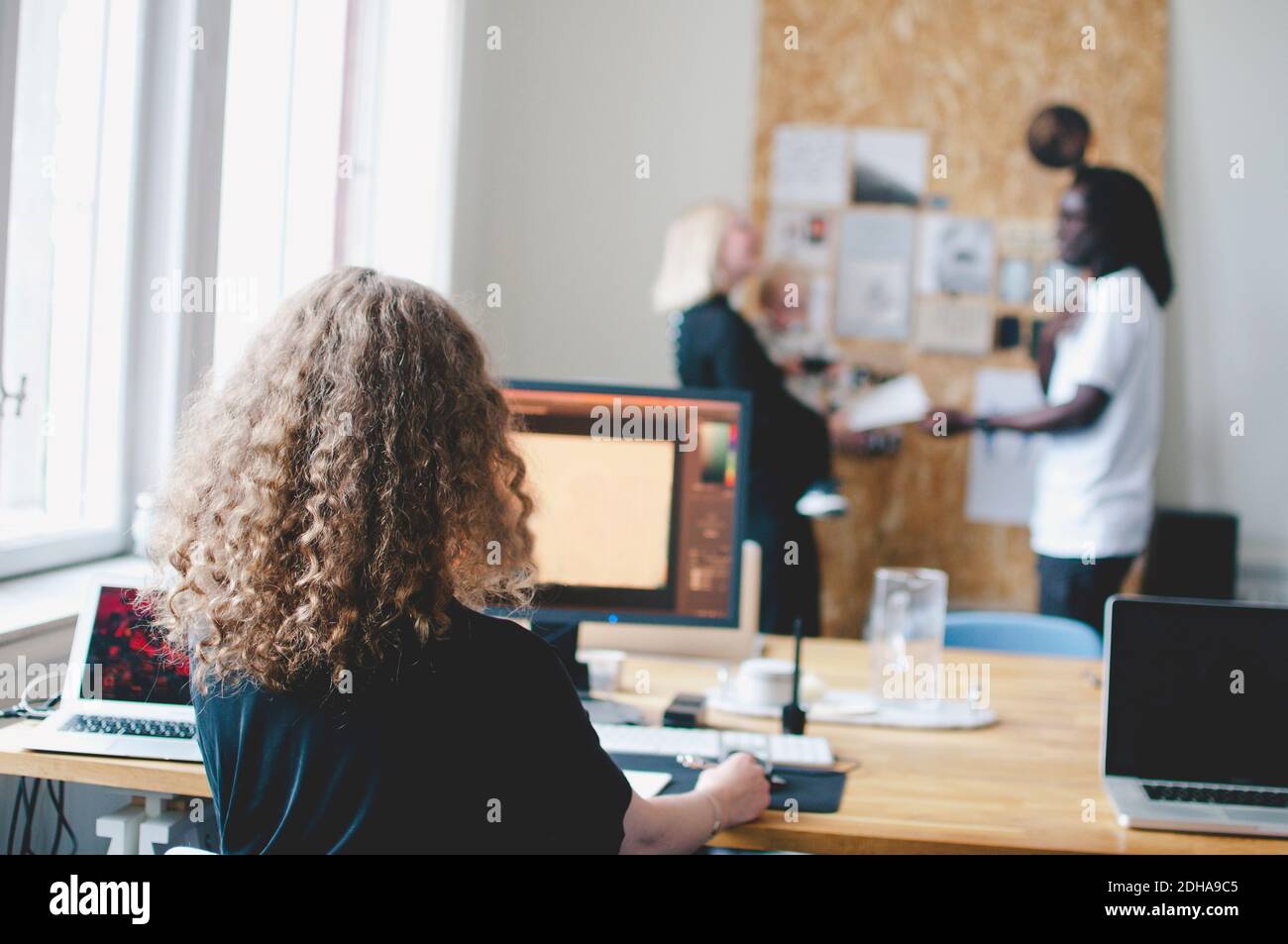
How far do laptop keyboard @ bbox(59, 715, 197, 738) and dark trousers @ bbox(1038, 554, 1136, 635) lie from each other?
2510mm

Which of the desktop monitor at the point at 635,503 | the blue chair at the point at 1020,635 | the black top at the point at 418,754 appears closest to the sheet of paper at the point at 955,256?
the blue chair at the point at 1020,635

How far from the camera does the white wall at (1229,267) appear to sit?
4355mm

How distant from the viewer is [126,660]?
5.49 feet

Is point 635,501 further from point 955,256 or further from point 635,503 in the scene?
point 955,256

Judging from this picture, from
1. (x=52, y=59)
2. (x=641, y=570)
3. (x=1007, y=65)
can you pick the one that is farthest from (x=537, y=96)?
(x=641, y=570)

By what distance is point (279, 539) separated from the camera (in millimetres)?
1243

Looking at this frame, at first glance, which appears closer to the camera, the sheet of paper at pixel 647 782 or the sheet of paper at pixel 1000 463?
the sheet of paper at pixel 647 782

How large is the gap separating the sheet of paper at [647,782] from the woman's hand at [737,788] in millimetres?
51

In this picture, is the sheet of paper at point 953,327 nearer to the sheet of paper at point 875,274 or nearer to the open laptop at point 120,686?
the sheet of paper at point 875,274

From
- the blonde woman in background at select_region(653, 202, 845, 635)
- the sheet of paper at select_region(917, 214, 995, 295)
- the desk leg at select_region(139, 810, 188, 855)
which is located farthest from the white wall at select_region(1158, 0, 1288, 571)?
the desk leg at select_region(139, 810, 188, 855)

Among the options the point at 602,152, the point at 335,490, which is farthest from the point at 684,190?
the point at 335,490

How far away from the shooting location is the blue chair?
9.05 ft

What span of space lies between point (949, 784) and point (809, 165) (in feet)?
10.1

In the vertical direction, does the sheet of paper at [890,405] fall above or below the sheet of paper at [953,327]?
below
